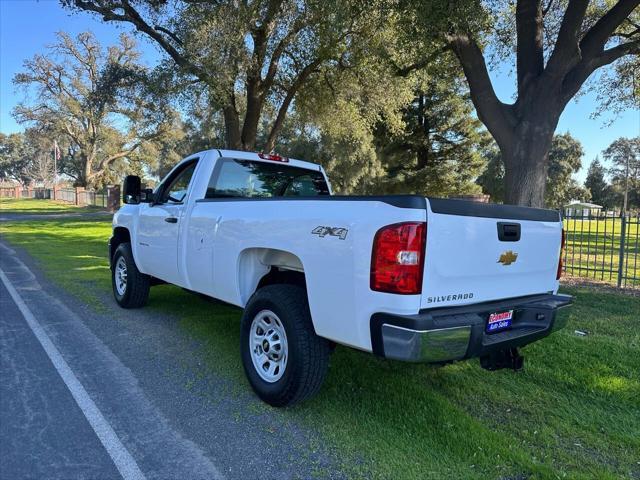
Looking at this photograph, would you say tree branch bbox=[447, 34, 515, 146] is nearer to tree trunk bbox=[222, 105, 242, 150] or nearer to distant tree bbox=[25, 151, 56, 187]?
tree trunk bbox=[222, 105, 242, 150]

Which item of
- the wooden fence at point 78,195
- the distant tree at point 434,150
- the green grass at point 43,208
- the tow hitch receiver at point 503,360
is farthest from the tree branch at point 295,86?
the green grass at point 43,208

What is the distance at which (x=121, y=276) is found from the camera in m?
6.68

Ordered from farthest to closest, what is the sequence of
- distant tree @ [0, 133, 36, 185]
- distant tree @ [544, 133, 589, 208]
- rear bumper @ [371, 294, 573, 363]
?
distant tree @ [0, 133, 36, 185]
distant tree @ [544, 133, 589, 208]
rear bumper @ [371, 294, 573, 363]

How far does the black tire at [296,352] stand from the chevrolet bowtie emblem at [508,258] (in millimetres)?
1396

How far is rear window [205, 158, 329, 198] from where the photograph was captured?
201 inches

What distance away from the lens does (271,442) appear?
3.18 metres

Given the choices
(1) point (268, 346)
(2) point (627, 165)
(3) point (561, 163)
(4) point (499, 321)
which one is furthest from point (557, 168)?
(1) point (268, 346)

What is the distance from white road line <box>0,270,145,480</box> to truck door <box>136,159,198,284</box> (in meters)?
1.34

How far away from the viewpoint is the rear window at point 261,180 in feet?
16.8

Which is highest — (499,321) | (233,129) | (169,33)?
(169,33)

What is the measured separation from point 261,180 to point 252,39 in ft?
34.8

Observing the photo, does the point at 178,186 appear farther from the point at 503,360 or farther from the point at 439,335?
the point at 503,360

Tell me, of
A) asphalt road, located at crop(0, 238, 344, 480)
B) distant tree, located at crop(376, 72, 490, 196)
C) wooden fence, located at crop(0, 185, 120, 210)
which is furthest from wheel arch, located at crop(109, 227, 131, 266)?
distant tree, located at crop(376, 72, 490, 196)

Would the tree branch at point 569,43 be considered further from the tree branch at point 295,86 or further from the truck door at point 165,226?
the tree branch at point 295,86
